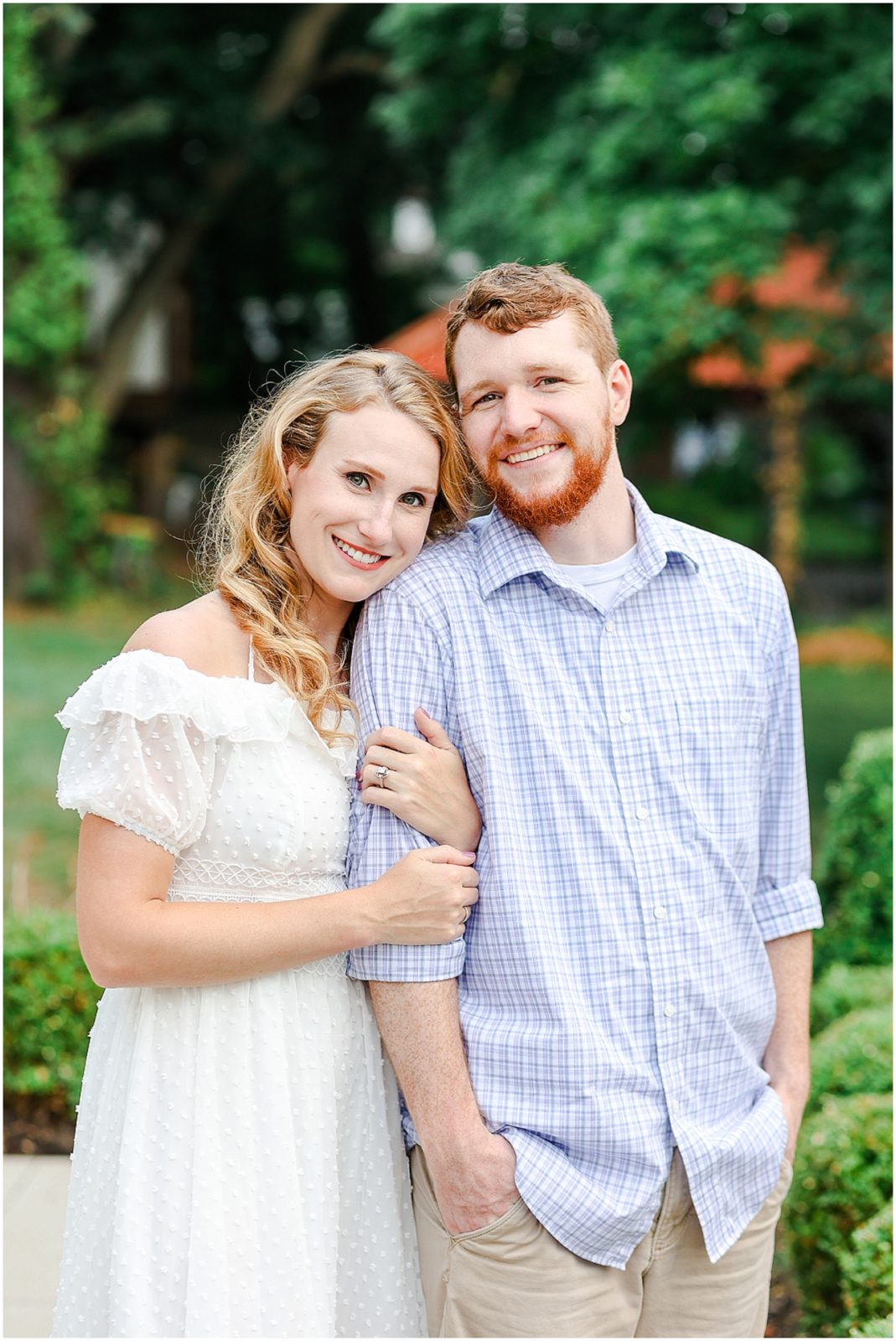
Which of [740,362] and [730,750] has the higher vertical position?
[740,362]

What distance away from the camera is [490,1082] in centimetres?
203

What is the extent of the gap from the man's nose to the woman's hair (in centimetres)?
12

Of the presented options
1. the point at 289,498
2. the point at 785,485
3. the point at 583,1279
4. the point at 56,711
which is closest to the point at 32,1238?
the point at 583,1279

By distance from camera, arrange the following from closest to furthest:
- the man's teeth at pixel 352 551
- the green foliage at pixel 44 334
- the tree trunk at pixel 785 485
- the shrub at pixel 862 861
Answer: the man's teeth at pixel 352 551, the shrub at pixel 862 861, the green foliage at pixel 44 334, the tree trunk at pixel 785 485

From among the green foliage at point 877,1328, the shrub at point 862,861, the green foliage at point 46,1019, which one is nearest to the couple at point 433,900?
the green foliage at point 877,1328

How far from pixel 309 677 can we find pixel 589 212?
6.12 meters

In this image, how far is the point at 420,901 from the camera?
6.40 feet

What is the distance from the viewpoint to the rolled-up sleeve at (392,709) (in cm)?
199

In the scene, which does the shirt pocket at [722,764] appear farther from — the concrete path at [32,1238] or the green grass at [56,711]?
the green grass at [56,711]

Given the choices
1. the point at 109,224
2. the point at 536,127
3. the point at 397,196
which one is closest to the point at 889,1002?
the point at 536,127

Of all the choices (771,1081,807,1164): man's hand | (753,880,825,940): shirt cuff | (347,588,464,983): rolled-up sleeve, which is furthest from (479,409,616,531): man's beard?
(771,1081,807,1164): man's hand

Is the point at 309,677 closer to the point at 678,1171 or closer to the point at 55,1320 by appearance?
the point at 678,1171

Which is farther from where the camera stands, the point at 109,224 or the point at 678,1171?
the point at 109,224

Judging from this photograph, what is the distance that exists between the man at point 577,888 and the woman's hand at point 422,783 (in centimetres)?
2
